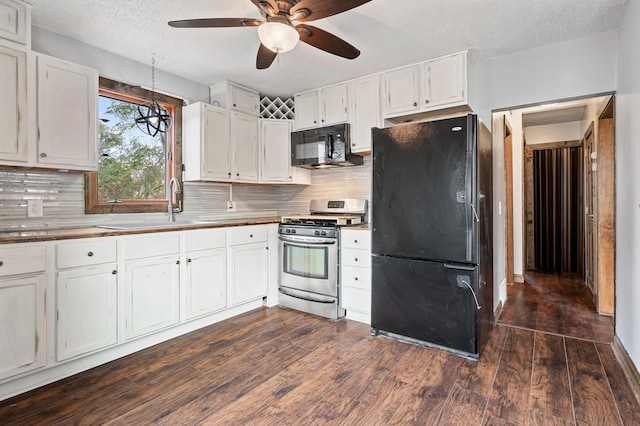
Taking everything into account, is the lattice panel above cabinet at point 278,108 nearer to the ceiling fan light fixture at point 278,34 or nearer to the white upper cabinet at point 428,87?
the white upper cabinet at point 428,87

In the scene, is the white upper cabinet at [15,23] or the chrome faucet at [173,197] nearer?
the white upper cabinet at [15,23]

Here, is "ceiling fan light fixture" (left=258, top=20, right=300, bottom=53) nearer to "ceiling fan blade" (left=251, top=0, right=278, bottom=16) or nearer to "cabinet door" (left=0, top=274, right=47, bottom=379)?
"ceiling fan blade" (left=251, top=0, right=278, bottom=16)

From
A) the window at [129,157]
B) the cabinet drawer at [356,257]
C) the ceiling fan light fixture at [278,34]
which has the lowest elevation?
the cabinet drawer at [356,257]

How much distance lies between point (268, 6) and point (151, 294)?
7.10ft

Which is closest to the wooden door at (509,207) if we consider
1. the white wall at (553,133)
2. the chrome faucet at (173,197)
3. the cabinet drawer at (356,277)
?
the white wall at (553,133)

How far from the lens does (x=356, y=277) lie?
10.6 feet

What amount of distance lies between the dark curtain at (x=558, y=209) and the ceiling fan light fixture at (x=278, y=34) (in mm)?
5390

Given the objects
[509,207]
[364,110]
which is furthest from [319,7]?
[509,207]

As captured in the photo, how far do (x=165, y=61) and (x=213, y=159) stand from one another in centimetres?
97

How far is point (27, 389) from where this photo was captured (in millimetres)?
2066

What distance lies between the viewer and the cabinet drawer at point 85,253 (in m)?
2.15

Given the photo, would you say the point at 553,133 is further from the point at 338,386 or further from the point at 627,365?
the point at 338,386

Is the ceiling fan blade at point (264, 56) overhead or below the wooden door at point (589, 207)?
overhead

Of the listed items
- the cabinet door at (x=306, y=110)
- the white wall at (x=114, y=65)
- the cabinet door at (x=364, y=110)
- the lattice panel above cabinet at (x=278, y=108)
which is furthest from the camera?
the lattice panel above cabinet at (x=278, y=108)
